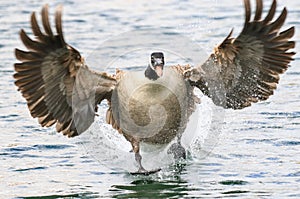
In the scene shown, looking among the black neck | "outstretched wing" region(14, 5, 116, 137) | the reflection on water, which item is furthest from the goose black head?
the reflection on water

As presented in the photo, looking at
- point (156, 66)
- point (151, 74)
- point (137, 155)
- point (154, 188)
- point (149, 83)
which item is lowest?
point (154, 188)

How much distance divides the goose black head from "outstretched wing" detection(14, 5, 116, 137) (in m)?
0.61

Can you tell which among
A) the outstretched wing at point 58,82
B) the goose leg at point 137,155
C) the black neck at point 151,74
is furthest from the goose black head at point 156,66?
the goose leg at point 137,155

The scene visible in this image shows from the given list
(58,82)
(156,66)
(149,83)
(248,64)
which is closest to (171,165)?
(149,83)

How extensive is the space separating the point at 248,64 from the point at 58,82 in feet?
8.10

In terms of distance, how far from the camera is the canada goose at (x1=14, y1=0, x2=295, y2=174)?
10.5m

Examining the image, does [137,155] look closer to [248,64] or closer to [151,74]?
[151,74]

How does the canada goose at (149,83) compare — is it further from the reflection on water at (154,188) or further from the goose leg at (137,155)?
the reflection on water at (154,188)

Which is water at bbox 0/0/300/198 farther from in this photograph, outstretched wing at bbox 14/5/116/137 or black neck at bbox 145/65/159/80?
black neck at bbox 145/65/159/80

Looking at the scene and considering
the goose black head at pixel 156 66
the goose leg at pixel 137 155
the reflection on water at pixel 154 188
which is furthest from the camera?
the goose leg at pixel 137 155

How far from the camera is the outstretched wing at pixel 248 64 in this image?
34.4 feet

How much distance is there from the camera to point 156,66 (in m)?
10.7

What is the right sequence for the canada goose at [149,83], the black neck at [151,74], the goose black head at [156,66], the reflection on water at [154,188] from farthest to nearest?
the black neck at [151,74]
the goose black head at [156,66]
the canada goose at [149,83]
the reflection on water at [154,188]

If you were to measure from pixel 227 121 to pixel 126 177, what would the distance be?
2863mm
